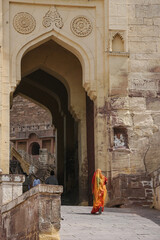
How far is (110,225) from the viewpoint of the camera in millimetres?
9969

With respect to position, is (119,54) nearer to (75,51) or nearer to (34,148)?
(75,51)

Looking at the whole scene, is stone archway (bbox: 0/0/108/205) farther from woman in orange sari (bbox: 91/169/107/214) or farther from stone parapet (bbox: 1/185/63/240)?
stone parapet (bbox: 1/185/63/240)

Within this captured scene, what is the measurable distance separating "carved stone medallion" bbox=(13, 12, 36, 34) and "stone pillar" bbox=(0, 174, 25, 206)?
5.79 m

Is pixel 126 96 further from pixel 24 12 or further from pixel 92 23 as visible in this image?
pixel 24 12

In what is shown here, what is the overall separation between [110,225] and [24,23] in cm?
635

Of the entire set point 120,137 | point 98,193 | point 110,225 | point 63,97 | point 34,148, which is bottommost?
point 110,225

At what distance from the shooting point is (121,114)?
563 inches

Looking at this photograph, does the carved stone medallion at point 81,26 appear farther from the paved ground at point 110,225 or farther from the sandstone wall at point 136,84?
the paved ground at point 110,225

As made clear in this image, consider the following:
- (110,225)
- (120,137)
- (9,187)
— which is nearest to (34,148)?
(120,137)

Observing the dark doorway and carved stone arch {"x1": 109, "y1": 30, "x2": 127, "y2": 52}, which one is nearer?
carved stone arch {"x1": 109, "y1": 30, "x2": 127, "y2": 52}

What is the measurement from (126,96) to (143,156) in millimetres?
1442

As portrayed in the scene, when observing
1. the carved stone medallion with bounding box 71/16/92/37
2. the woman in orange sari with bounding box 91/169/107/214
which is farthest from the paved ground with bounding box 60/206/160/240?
the carved stone medallion with bounding box 71/16/92/37

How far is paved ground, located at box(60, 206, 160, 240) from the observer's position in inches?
354

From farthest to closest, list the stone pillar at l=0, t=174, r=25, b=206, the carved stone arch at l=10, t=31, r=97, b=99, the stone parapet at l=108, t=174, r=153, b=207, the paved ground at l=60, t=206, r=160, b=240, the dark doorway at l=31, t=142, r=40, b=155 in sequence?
the dark doorway at l=31, t=142, r=40, b=155, the carved stone arch at l=10, t=31, r=97, b=99, the stone parapet at l=108, t=174, r=153, b=207, the stone pillar at l=0, t=174, r=25, b=206, the paved ground at l=60, t=206, r=160, b=240
